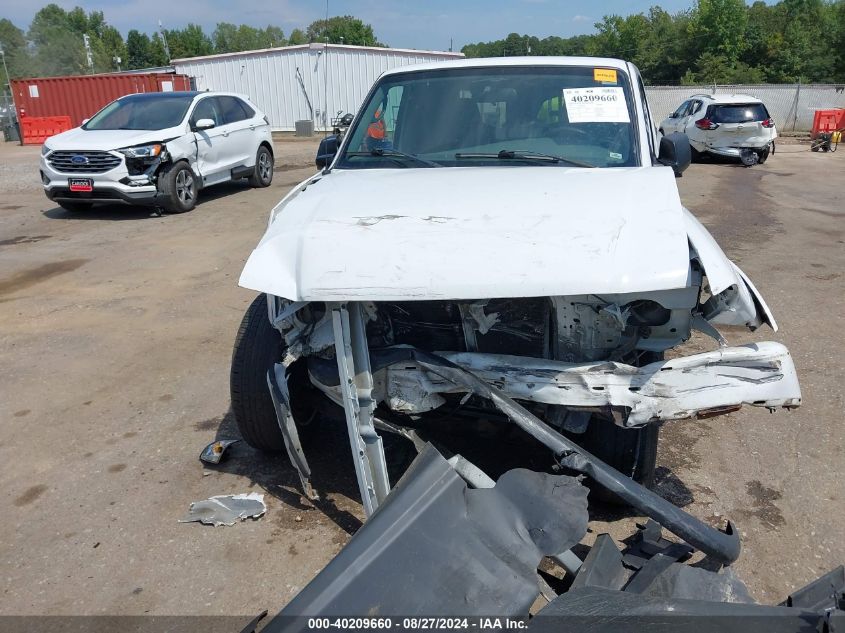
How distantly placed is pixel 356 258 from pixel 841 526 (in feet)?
8.01

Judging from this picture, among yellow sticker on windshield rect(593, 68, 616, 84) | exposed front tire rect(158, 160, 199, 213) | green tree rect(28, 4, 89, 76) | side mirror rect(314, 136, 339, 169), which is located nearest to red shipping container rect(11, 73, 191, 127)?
exposed front tire rect(158, 160, 199, 213)

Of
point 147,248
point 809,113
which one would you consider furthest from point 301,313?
point 809,113

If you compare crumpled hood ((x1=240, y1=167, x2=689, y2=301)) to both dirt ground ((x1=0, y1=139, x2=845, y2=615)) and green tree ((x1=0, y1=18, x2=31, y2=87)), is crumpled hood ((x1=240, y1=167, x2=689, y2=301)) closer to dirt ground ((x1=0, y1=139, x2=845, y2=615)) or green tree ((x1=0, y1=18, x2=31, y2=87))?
dirt ground ((x1=0, y1=139, x2=845, y2=615))

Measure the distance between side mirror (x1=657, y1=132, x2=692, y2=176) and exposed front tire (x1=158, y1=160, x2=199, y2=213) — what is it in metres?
7.70

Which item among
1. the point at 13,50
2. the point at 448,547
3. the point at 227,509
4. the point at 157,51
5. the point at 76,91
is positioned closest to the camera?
the point at 448,547

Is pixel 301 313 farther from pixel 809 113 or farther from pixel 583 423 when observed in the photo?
pixel 809 113

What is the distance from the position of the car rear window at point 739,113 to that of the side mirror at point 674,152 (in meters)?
13.5

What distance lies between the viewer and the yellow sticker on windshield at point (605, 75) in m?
4.03

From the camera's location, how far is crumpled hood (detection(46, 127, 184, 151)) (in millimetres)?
9523

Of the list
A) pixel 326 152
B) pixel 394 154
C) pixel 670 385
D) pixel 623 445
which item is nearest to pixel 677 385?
pixel 670 385

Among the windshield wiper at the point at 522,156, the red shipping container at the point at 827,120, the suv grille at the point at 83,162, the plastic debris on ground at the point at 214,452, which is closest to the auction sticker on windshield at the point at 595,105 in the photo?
the windshield wiper at the point at 522,156

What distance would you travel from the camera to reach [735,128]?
16.0 meters

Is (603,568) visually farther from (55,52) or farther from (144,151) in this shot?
(55,52)

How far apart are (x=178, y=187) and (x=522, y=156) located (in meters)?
7.74
